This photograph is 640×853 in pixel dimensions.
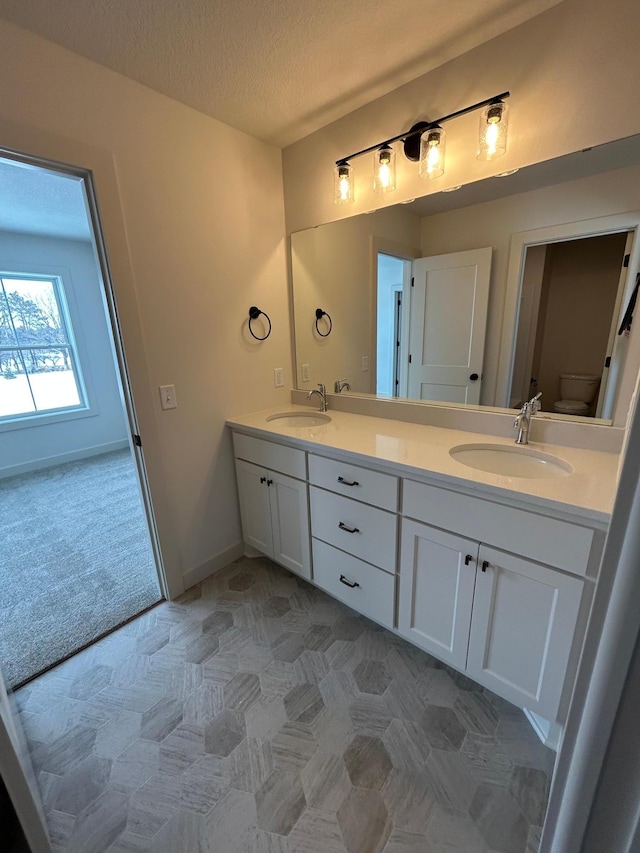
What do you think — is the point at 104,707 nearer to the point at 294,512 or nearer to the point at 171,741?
the point at 171,741

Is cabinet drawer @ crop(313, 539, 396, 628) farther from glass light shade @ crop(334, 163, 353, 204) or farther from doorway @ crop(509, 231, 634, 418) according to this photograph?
glass light shade @ crop(334, 163, 353, 204)

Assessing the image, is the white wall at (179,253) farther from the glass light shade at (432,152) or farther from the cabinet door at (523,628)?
the cabinet door at (523,628)

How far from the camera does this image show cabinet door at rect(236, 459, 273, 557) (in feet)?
6.72

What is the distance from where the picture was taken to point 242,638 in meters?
1.72

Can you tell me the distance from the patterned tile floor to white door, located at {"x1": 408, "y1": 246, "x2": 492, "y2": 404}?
124 cm

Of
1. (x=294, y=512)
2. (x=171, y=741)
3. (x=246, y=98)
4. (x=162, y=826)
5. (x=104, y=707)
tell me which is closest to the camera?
(x=162, y=826)

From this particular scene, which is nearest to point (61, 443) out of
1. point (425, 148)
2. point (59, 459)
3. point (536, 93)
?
point (59, 459)

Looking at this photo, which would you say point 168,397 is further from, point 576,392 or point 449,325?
point 576,392

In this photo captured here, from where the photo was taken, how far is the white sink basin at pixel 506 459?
1414 millimetres

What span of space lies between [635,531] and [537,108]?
160 cm

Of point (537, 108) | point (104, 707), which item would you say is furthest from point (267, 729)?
point (537, 108)

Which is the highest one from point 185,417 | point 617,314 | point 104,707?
point 617,314

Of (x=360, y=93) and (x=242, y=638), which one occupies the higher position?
(x=360, y=93)

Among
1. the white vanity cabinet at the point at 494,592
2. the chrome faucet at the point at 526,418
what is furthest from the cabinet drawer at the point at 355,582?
the chrome faucet at the point at 526,418
